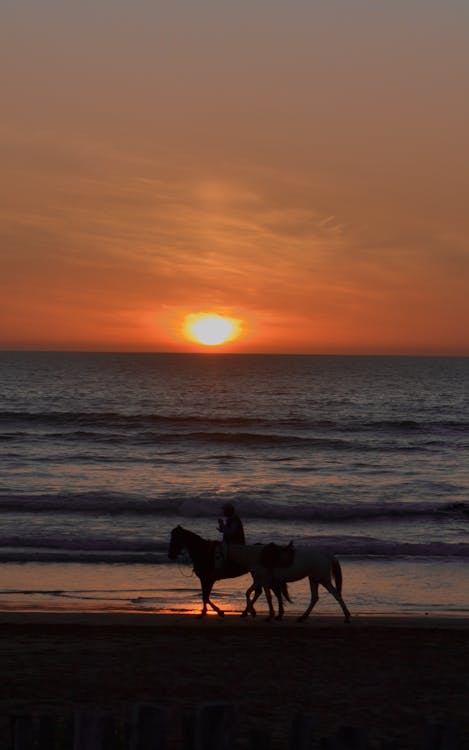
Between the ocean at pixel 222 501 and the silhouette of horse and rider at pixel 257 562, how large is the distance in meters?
1.56

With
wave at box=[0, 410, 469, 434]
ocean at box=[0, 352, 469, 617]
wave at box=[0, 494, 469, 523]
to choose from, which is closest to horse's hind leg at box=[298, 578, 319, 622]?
ocean at box=[0, 352, 469, 617]

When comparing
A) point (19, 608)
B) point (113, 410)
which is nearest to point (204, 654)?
point (19, 608)

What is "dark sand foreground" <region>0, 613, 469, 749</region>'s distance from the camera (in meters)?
10.1

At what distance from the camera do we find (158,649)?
12898mm

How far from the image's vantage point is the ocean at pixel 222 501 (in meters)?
18.4

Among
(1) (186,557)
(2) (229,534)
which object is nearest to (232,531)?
(2) (229,534)

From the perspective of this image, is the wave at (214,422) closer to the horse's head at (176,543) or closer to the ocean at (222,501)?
the ocean at (222,501)

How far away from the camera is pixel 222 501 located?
103 ft

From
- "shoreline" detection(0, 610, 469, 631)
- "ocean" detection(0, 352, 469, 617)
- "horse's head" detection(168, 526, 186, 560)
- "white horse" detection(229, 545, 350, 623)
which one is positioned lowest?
"ocean" detection(0, 352, 469, 617)

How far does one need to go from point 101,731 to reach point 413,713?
258 inches

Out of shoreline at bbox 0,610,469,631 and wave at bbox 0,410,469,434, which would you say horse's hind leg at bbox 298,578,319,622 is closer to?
shoreline at bbox 0,610,469,631

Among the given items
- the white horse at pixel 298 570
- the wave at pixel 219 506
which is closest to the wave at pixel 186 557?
the wave at pixel 219 506

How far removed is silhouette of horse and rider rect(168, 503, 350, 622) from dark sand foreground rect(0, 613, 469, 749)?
586 mm

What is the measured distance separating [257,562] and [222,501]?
666 inches
